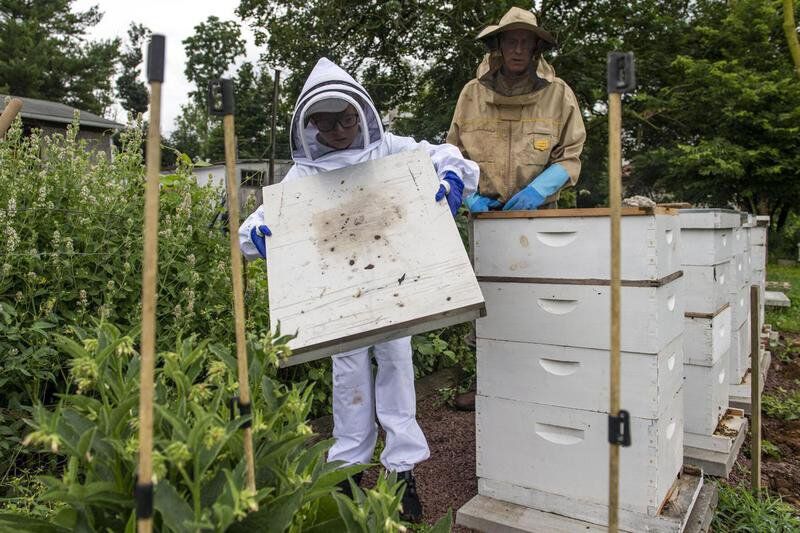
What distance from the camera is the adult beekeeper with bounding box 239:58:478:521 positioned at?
2.14 meters

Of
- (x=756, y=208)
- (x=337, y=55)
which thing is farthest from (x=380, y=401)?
(x=756, y=208)

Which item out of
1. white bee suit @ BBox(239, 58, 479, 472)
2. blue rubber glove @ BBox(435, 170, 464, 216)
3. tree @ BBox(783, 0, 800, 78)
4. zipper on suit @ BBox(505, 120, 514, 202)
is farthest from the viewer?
tree @ BBox(783, 0, 800, 78)

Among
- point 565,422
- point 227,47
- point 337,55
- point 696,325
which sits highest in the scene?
point 227,47

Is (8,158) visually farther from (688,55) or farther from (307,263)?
(688,55)

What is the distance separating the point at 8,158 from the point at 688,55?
48.7 ft

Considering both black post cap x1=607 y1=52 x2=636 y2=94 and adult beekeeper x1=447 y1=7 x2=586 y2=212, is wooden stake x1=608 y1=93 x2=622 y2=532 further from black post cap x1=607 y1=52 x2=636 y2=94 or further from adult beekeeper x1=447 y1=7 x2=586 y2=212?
adult beekeeper x1=447 y1=7 x2=586 y2=212

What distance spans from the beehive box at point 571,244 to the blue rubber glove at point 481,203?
1.11 feet

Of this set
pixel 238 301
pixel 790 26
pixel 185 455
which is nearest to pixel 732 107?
pixel 790 26

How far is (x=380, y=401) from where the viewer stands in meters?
2.39

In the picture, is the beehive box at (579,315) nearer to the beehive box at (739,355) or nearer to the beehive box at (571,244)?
the beehive box at (571,244)

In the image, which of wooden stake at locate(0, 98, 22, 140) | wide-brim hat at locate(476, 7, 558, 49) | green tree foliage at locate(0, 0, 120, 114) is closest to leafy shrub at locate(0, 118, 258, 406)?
wooden stake at locate(0, 98, 22, 140)

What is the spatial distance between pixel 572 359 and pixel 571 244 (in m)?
0.39

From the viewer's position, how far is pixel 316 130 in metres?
2.26

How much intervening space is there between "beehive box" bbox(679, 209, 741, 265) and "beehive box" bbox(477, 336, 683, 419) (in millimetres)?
773
